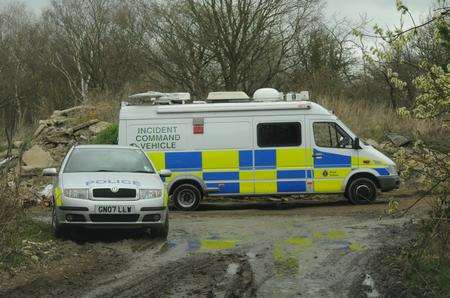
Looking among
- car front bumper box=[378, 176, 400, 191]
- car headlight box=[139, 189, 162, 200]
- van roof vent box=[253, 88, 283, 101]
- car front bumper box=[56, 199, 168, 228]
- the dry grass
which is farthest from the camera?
the dry grass

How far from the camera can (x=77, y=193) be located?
10109 millimetres

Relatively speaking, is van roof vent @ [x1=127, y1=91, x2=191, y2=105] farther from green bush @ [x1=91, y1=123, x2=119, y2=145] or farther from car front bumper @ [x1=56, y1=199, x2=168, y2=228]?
car front bumper @ [x1=56, y1=199, x2=168, y2=228]

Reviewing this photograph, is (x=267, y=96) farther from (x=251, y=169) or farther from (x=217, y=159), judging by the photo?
(x=217, y=159)

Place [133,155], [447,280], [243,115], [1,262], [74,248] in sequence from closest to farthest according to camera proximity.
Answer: [447,280] → [1,262] → [74,248] → [133,155] → [243,115]

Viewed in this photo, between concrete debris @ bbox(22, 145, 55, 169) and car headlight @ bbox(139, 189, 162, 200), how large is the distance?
13205mm

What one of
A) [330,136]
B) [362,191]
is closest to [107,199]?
[330,136]

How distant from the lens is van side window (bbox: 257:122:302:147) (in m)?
16.8

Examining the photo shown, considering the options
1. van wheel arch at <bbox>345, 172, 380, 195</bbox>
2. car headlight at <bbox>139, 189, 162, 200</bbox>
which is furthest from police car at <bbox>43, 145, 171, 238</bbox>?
van wheel arch at <bbox>345, 172, 380, 195</bbox>

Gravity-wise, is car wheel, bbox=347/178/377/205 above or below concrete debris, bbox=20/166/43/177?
below

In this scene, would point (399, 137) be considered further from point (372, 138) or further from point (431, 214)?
point (431, 214)

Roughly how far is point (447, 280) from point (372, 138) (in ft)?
60.6

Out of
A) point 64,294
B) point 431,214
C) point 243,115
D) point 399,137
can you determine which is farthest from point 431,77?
point 399,137

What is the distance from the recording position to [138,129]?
55.7ft

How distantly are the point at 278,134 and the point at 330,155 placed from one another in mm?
1434
